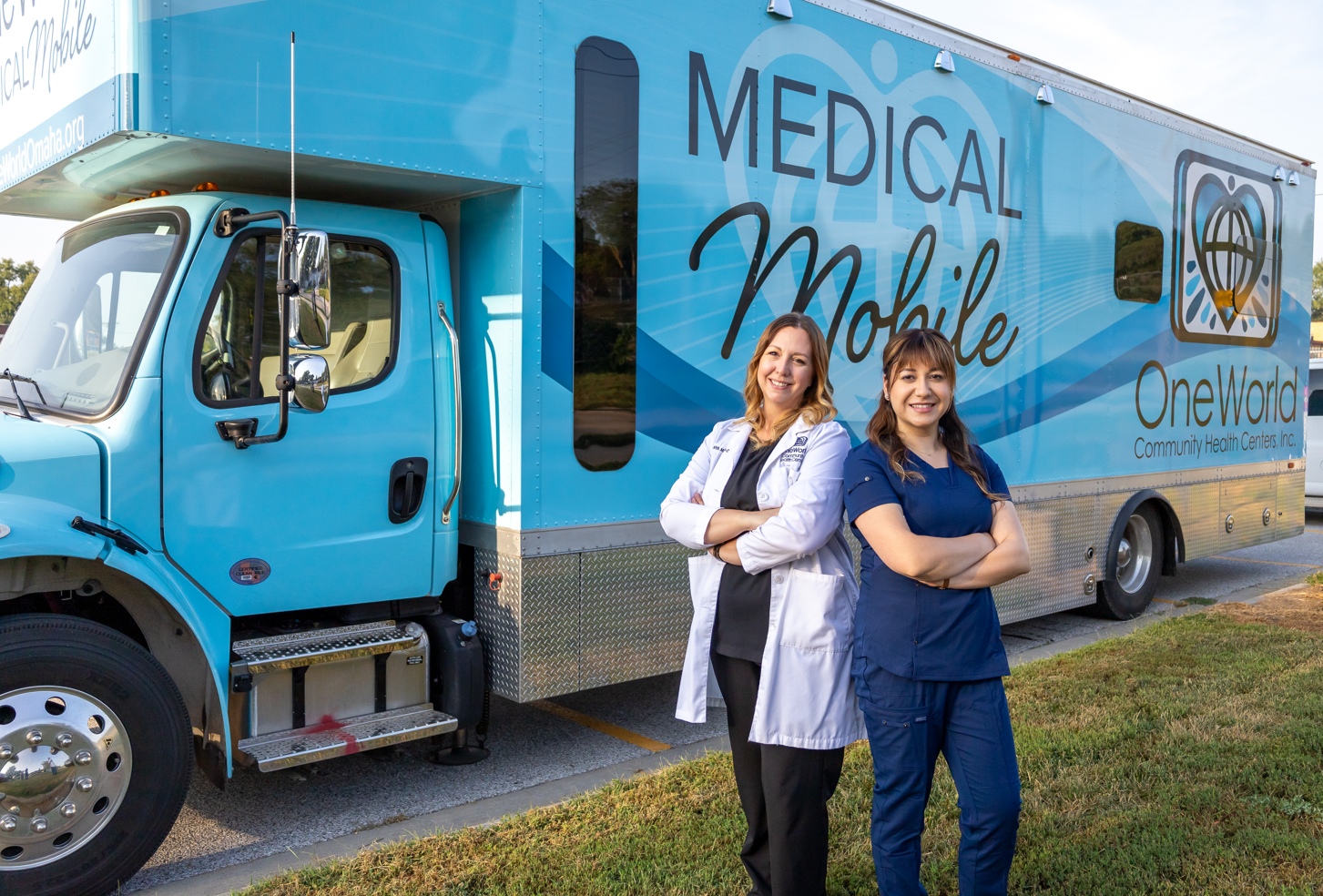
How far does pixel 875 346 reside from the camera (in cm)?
577

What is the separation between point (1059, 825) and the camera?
3984 millimetres

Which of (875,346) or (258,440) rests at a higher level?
(875,346)

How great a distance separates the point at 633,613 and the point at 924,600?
2251 millimetres

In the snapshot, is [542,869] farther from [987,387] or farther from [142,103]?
[987,387]

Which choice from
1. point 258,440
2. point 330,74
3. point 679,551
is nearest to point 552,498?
point 679,551

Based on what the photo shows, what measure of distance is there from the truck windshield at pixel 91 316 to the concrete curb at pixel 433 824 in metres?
1.71

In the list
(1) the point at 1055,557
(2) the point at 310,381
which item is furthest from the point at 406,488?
(1) the point at 1055,557

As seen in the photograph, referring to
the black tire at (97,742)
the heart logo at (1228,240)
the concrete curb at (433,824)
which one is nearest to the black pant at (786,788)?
the concrete curb at (433,824)

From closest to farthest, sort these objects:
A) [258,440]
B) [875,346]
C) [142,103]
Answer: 1. [142,103]
2. [258,440]
3. [875,346]

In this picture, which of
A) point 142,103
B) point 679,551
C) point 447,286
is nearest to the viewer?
point 142,103

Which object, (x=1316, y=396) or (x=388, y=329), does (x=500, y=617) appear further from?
(x=1316, y=396)

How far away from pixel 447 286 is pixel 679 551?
5.34 ft

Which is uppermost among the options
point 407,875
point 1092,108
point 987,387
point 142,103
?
point 1092,108

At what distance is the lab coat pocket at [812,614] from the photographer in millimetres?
2818
